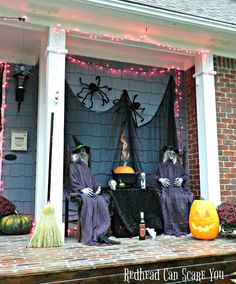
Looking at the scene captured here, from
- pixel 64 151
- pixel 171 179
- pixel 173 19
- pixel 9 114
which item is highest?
pixel 173 19

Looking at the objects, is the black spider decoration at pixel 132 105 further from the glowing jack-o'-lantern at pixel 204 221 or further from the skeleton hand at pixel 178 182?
the glowing jack-o'-lantern at pixel 204 221

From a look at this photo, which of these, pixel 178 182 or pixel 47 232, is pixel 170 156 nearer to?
pixel 178 182

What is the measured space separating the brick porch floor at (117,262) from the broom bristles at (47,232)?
0.11m

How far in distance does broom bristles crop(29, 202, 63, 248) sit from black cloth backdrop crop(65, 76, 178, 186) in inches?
51.4

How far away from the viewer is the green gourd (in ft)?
13.4

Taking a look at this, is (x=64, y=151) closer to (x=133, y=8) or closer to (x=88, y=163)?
(x=88, y=163)

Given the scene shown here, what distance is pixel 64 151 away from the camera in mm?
4172

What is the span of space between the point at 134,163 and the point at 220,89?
64.7 inches

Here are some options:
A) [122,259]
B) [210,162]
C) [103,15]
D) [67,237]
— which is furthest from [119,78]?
[122,259]

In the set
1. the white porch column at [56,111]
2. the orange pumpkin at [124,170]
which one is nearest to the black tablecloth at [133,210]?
the orange pumpkin at [124,170]

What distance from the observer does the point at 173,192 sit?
422 centimetres

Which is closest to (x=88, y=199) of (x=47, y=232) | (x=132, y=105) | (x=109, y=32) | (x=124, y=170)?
(x=47, y=232)

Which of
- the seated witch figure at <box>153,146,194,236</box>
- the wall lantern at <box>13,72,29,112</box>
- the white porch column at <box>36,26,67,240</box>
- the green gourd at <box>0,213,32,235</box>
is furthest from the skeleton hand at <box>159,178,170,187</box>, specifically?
the wall lantern at <box>13,72,29,112</box>

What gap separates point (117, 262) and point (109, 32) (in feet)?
9.61
